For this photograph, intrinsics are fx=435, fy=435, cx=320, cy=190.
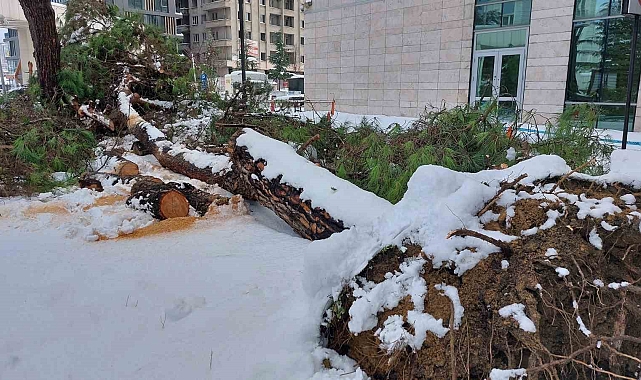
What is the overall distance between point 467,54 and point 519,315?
13299mm

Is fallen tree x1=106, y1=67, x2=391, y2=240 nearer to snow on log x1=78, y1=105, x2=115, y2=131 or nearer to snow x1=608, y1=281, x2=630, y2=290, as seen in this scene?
snow on log x1=78, y1=105, x2=115, y2=131

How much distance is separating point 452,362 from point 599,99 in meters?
11.8

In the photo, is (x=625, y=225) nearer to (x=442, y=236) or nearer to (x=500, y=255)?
(x=500, y=255)

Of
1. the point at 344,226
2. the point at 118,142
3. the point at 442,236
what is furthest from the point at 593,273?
A: the point at 118,142

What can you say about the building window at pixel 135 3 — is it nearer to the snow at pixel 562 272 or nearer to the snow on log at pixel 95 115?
the snow on log at pixel 95 115

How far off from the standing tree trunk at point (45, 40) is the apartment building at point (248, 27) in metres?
33.1

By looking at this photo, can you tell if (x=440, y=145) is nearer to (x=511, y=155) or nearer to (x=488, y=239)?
(x=511, y=155)

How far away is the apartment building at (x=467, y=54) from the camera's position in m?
10.8

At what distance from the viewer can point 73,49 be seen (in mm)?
8234

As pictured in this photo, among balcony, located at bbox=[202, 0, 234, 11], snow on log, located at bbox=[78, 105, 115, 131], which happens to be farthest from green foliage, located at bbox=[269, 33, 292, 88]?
snow on log, located at bbox=[78, 105, 115, 131]

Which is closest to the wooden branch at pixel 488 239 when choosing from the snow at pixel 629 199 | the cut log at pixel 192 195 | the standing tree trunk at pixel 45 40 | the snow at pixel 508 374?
the snow at pixel 508 374

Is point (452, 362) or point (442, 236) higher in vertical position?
point (442, 236)

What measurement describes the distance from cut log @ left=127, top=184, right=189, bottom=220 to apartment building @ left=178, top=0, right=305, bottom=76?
3771cm

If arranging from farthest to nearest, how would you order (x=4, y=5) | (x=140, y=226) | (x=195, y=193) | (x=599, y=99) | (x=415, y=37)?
(x=4, y=5)
(x=415, y=37)
(x=599, y=99)
(x=195, y=193)
(x=140, y=226)
